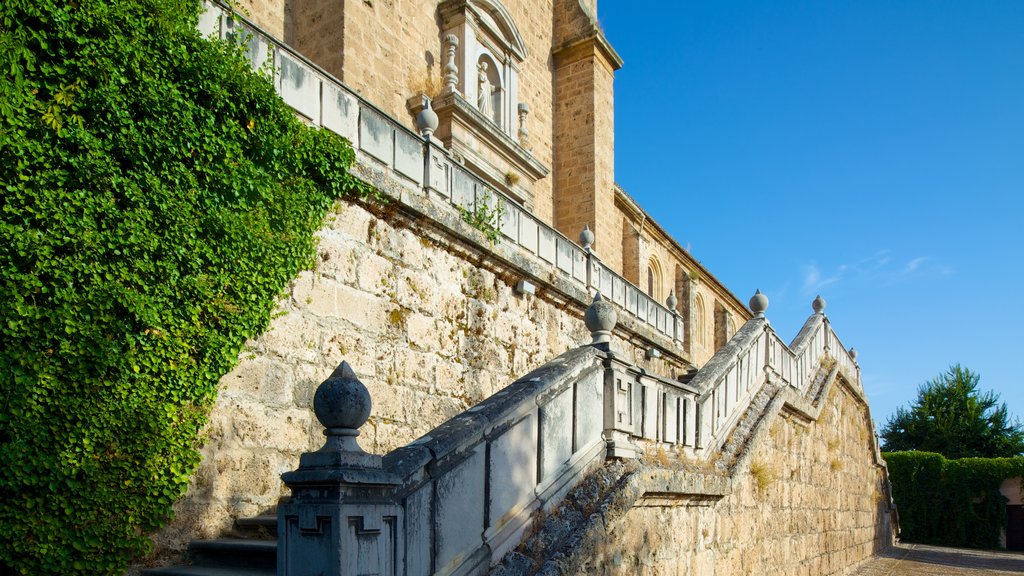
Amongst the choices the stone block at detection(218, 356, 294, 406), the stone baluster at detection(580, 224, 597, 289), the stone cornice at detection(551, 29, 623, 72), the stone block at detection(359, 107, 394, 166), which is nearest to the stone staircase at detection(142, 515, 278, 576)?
the stone block at detection(218, 356, 294, 406)

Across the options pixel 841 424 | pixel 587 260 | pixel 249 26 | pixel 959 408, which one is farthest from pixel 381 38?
pixel 959 408

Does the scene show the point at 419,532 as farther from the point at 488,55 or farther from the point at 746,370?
the point at 488,55

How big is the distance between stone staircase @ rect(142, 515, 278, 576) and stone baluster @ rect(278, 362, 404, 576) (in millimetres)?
1380

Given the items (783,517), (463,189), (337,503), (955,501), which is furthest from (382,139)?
(955,501)

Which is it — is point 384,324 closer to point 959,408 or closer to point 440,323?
point 440,323

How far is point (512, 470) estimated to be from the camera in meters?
3.97

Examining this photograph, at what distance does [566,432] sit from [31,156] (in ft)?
11.0

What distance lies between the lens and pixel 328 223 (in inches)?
238

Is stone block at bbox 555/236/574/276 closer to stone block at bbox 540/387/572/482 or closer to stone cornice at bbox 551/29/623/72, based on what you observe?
stone block at bbox 540/387/572/482

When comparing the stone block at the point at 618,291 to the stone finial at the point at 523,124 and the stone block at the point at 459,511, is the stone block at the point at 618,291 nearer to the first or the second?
the stone finial at the point at 523,124

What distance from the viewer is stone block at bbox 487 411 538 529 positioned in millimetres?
3822

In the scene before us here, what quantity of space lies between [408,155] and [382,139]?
0.33 m

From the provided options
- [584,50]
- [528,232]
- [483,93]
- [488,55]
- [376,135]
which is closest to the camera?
[376,135]

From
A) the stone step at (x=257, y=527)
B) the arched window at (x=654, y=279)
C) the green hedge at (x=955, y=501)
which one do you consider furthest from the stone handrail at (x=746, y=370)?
the green hedge at (x=955, y=501)
